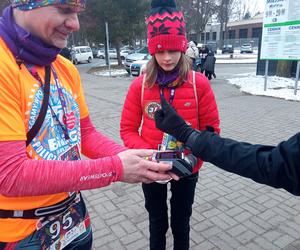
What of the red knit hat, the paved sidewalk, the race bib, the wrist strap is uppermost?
→ the red knit hat

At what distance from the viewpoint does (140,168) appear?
1319mm

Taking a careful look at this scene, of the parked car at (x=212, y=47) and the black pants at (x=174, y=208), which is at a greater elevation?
the parked car at (x=212, y=47)

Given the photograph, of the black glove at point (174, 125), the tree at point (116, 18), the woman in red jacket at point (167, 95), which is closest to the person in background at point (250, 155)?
the black glove at point (174, 125)

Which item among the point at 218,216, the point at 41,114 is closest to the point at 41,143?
the point at 41,114

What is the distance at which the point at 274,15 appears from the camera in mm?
9812

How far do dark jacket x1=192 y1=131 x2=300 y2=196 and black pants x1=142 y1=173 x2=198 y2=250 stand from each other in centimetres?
83

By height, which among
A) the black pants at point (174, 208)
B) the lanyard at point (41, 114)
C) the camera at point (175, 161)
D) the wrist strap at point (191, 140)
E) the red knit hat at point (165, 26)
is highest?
the red knit hat at point (165, 26)

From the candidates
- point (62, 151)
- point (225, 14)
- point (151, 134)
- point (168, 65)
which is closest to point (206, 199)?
point (151, 134)

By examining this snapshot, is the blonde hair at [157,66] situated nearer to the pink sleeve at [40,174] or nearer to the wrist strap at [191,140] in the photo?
the wrist strap at [191,140]

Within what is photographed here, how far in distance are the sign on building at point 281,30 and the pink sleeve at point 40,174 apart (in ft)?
31.3

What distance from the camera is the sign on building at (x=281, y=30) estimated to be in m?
9.15

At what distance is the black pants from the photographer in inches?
91.0

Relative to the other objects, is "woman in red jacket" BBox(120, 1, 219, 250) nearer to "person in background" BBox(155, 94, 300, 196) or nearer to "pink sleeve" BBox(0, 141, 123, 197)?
"person in background" BBox(155, 94, 300, 196)

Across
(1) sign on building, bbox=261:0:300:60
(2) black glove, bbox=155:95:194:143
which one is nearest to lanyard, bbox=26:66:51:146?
(2) black glove, bbox=155:95:194:143
